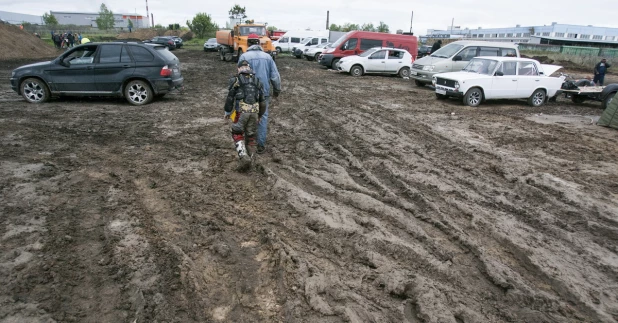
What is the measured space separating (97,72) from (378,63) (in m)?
13.7

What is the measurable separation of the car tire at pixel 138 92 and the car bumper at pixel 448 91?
352 inches

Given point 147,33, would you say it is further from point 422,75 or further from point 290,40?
point 422,75

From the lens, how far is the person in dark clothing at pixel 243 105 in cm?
563

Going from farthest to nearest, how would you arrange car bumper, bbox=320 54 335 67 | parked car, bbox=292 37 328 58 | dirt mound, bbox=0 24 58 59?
parked car, bbox=292 37 328 58
dirt mound, bbox=0 24 58 59
car bumper, bbox=320 54 335 67

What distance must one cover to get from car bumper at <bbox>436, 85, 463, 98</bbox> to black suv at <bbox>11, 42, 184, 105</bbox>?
27.6 ft

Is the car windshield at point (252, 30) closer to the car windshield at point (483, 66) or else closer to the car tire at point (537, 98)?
the car windshield at point (483, 66)

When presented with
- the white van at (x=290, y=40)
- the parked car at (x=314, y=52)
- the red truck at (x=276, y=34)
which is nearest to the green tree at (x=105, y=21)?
the red truck at (x=276, y=34)

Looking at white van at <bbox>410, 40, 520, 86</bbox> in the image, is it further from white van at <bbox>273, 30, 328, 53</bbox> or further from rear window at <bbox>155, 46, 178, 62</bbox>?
white van at <bbox>273, 30, 328, 53</bbox>

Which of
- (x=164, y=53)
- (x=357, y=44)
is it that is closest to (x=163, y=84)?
(x=164, y=53)

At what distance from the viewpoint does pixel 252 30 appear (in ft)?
80.8

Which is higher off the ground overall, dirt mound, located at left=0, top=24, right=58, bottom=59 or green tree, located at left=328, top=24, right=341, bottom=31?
green tree, located at left=328, top=24, right=341, bottom=31

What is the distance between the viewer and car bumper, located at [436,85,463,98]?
1167cm

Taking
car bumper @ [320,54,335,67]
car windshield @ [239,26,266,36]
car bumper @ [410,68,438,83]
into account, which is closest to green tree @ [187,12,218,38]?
car windshield @ [239,26,266,36]

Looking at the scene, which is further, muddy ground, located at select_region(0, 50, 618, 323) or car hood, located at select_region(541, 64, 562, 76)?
car hood, located at select_region(541, 64, 562, 76)
